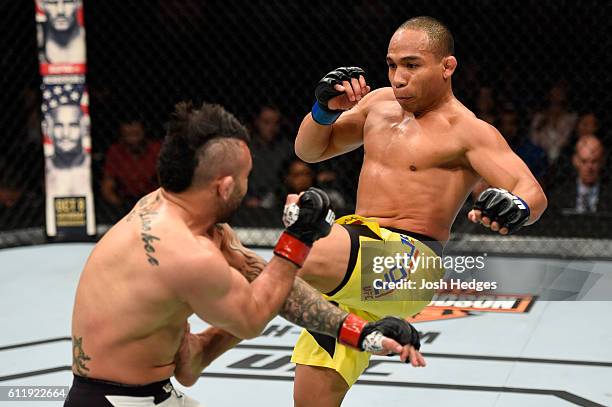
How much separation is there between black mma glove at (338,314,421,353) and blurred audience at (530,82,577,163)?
395cm

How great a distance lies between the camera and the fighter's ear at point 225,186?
192 cm

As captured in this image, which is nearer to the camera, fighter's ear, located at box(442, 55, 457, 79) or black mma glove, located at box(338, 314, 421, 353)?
black mma glove, located at box(338, 314, 421, 353)

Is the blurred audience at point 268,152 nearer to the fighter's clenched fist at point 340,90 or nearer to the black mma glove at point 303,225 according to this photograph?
the fighter's clenched fist at point 340,90

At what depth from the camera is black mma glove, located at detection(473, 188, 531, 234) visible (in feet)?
7.34

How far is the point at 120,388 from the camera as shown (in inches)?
76.3

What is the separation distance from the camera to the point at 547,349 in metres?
3.79

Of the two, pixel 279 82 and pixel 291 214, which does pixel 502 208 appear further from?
pixel 279 82

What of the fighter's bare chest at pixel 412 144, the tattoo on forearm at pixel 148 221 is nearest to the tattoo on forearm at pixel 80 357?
the tattoo on forearm at pixel 148 221

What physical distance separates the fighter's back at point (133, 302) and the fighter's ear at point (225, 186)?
0.35 ft

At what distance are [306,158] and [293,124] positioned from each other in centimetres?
312

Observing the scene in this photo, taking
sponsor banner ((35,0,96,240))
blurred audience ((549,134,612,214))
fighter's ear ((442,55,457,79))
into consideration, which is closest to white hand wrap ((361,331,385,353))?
fighter's ear ((442,55,457,79))

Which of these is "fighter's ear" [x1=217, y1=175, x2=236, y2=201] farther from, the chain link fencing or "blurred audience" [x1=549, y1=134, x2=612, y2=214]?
"blurred audience" [x1=549, y1=134, x2=612, y2=214]

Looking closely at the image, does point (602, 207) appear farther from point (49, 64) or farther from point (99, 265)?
point (99, 265)

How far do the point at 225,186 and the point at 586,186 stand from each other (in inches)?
162
